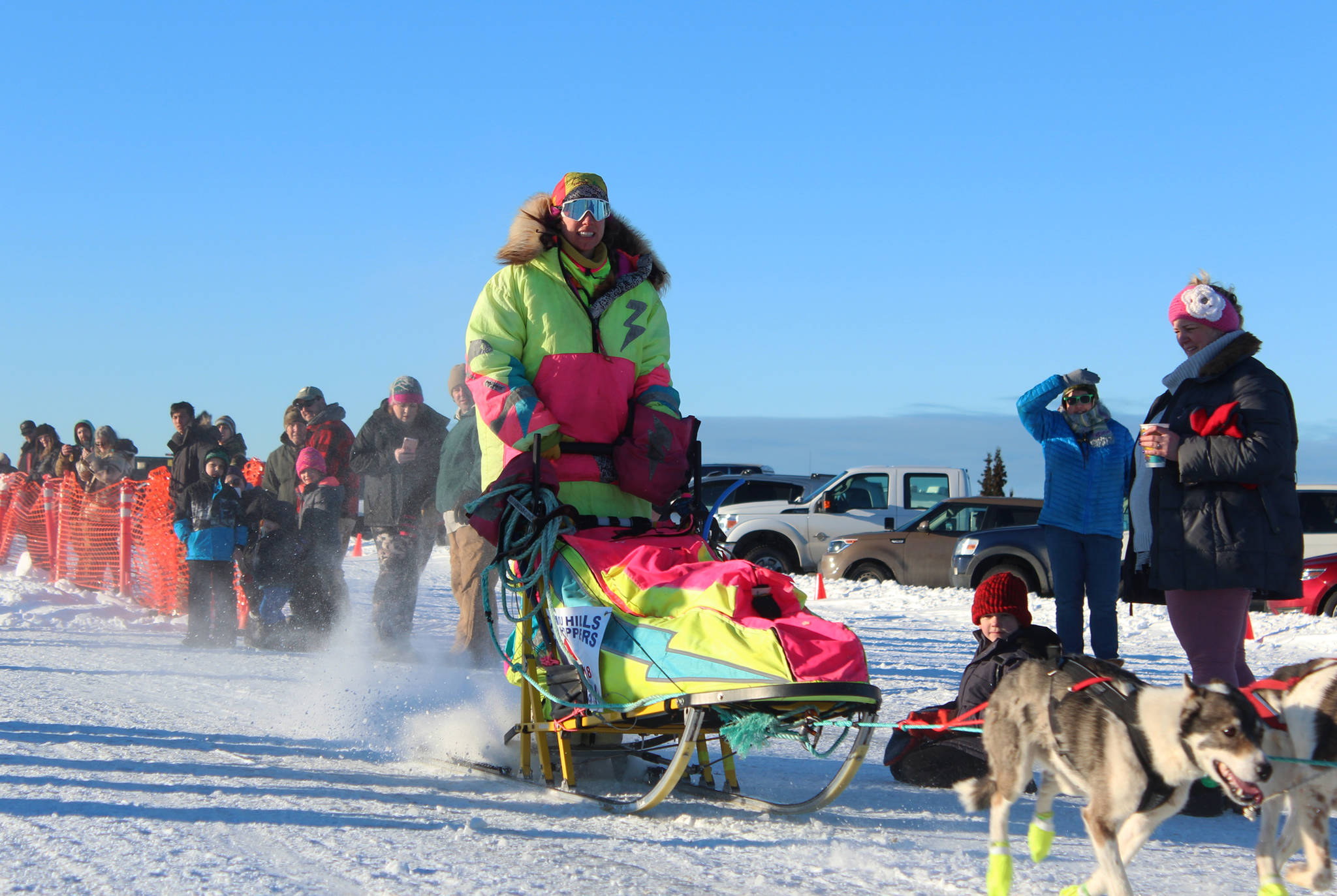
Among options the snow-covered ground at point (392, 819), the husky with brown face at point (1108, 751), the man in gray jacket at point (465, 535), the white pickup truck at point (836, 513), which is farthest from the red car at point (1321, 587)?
the husky with brown face at point (1108, 751)

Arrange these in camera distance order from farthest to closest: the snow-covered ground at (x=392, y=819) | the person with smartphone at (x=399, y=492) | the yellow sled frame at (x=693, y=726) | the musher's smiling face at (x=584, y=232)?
the person with smartphone at (x=399, y=492) → the musher's smiling face at (x=584, y=232) → the yellow sled frame at (x=693, y=726) → the snow-covered ground at (x=392, y=819)

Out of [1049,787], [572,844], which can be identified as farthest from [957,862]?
[572,844]

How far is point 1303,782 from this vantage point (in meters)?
2.71

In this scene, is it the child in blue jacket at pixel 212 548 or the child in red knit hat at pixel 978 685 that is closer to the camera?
the child in red knit hat at pixel 978 685

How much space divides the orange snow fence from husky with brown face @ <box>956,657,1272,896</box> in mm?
8271

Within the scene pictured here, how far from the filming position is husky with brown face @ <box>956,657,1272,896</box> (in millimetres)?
2402

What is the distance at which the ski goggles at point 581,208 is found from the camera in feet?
14.4

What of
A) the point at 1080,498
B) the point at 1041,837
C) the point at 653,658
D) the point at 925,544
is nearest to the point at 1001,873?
the point at 1041,837

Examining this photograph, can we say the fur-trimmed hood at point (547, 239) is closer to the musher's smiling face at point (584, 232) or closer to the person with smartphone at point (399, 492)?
the musher's smiling face at point (584, 232)

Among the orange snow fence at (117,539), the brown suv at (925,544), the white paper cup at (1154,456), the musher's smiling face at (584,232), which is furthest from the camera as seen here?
the brown suv at (925,544)

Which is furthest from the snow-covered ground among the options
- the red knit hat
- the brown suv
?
the brown suv

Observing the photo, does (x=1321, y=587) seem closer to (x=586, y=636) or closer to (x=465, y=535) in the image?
(x=465, y=535)

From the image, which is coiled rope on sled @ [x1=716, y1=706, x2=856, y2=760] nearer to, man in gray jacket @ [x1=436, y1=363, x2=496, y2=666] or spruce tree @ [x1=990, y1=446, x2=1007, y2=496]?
man in gray jacket @ [x1=436, y1=363, x2=496, y2=666]

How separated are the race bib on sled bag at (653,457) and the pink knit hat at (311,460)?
571 cm
